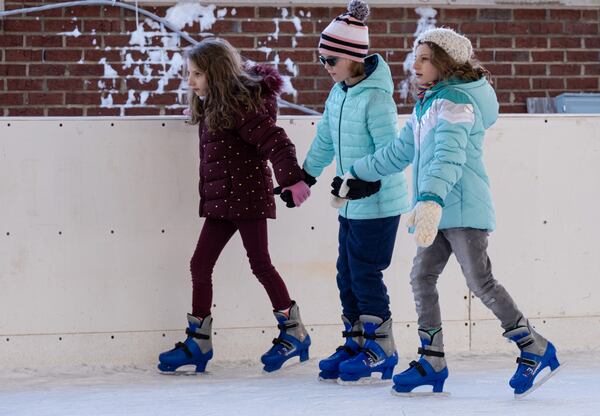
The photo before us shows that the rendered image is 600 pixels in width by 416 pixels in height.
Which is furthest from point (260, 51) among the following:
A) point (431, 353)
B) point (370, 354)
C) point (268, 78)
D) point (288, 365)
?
point (431, 353)

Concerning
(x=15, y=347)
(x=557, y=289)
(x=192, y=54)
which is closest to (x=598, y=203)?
(x=557, y=289)

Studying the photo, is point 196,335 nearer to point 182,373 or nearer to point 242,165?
point 182,373

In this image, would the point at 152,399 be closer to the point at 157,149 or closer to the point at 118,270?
the point at 118,270

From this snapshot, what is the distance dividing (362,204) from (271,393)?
653 mm

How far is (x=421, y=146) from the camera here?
324 centimetres

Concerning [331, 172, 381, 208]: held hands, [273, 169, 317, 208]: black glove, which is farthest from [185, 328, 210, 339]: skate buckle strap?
[331, 172, 381, 208]: held hands

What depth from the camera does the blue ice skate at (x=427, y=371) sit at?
3275mm

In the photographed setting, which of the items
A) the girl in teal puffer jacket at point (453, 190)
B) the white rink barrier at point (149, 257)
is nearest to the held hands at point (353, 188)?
the girl in teal puffer jacket at point (453, 190)

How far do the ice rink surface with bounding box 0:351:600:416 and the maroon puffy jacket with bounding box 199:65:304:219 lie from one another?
1.86 ft

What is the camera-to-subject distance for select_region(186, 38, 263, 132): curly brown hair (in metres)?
3.78

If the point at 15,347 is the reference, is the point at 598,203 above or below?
above

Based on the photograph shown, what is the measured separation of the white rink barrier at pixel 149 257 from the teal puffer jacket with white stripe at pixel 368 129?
511 mm

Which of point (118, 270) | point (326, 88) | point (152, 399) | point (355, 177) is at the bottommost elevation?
point (152, 399)

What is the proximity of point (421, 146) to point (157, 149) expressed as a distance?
3.96 feet
